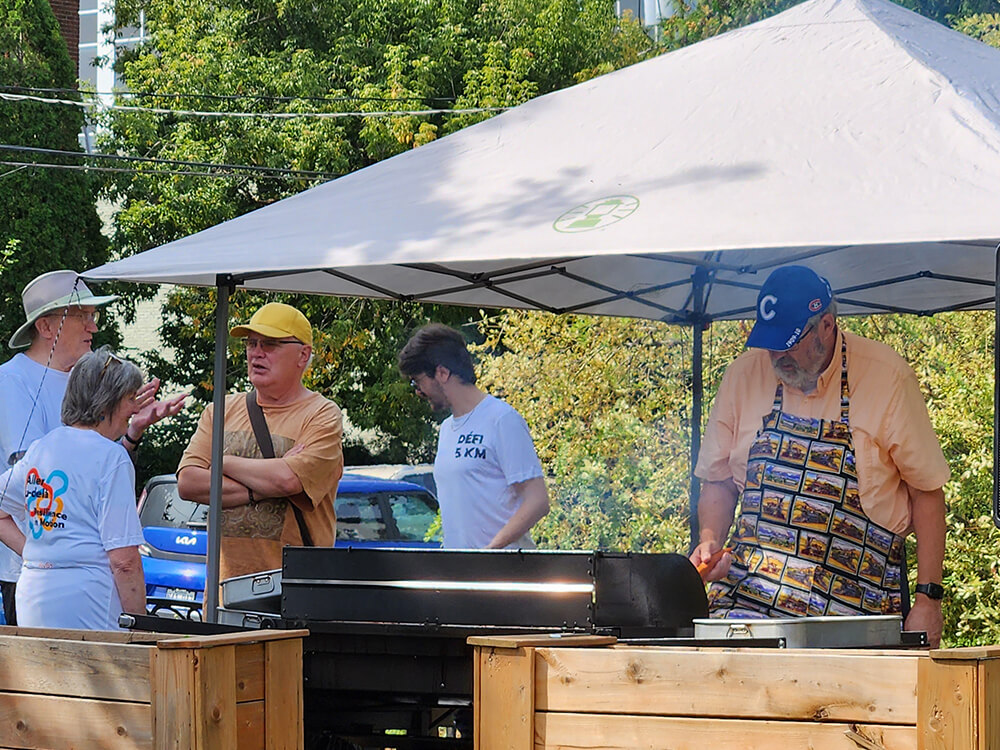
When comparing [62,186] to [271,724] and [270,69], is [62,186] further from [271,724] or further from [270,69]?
[271,724]

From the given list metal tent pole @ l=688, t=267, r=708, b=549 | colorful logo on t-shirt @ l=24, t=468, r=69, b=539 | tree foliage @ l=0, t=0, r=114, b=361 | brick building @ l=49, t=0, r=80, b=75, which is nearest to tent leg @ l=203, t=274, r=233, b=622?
colorful logo on t-shirt @ l=24, t=468, r=69, b=539

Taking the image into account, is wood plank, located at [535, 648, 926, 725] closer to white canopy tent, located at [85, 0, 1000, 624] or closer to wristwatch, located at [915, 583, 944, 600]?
white canopy tent, located at [85, 0, 1000, 624]

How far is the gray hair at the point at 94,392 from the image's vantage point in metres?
3.95


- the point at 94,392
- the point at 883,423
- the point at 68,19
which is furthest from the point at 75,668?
the point at 68,19

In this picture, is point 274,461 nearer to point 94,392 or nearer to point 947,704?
point 94,392

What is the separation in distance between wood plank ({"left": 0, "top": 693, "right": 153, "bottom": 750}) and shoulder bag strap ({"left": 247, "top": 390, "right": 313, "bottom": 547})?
173 cm

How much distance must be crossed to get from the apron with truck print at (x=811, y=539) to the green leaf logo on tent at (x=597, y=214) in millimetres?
796

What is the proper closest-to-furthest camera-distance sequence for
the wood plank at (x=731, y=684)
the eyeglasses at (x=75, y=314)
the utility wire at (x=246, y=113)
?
the wood plank at (x=731, y=684)
the eyeglasses at (x=75, y=314)
the utility wire at (x=246, y=113)

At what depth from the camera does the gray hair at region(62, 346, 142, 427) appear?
3.95 m

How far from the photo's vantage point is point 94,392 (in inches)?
155

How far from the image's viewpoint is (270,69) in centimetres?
1897

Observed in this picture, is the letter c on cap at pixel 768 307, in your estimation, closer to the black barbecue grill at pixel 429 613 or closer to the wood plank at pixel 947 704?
the black barbecue grill at pixel 429 613

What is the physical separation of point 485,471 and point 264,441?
82 centimetres

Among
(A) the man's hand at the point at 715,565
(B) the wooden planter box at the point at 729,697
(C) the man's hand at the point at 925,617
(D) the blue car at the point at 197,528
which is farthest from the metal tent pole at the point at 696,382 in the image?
(D) the blue car at the point at 197,528
